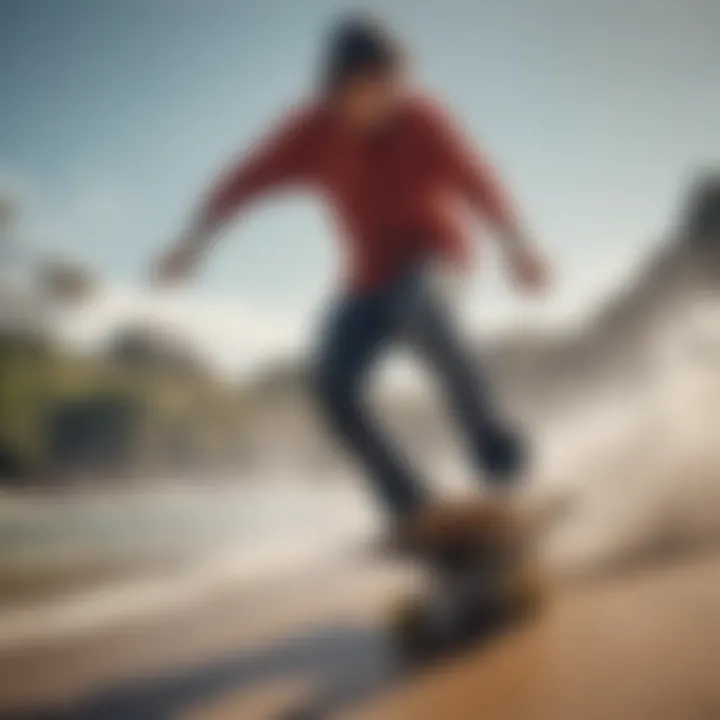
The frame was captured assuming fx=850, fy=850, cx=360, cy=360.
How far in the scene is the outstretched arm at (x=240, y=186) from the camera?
96 centimetres

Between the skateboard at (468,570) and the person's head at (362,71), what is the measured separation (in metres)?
0.44

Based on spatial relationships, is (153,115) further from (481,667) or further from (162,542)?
(481,667)

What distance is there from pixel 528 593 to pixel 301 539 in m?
0.24

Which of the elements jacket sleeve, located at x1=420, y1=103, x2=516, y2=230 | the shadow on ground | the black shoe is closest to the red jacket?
jacket sleeve, located at x1=420, y1=103, x2=516, y2=230

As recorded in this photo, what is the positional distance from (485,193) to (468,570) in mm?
404

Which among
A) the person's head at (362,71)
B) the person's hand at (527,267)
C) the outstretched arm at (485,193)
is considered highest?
the person's head at (362,71)

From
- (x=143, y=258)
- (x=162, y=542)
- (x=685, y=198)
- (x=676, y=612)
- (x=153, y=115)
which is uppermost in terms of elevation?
(x=153, y=115)

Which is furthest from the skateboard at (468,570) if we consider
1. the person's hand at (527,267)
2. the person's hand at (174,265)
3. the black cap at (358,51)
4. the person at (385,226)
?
the black cap at (358,51)

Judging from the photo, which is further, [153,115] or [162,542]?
[153,115]

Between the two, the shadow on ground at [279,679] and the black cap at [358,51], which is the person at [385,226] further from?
the shadow on ground at [279,679]

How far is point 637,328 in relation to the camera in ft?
3.06

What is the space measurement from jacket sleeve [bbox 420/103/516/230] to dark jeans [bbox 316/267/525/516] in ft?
0.33

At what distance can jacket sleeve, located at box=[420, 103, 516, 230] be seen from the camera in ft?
3.05

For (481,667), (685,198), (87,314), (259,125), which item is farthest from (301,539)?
(685,198)
